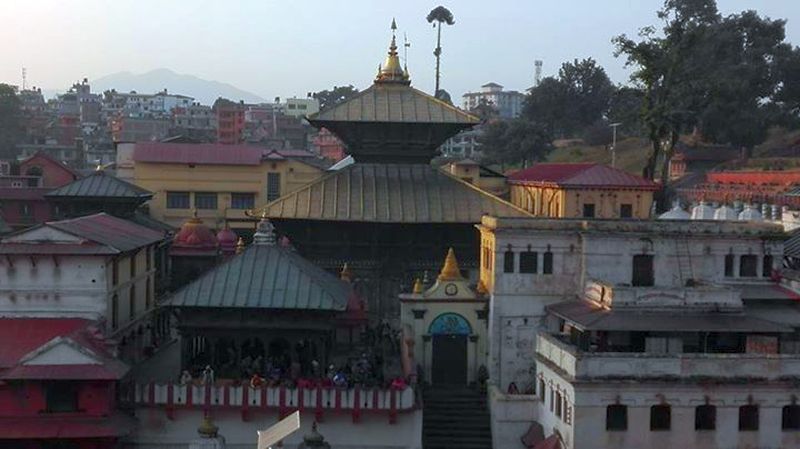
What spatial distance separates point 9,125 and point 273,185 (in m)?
57.6

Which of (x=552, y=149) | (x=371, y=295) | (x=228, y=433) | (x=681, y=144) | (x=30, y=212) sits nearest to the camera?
(x=228, y=433)

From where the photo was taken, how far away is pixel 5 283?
31344 mm

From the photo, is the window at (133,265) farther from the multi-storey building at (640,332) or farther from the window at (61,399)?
the multi-storey building at (640,332)

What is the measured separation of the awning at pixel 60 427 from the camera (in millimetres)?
27906

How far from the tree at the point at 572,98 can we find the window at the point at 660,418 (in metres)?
80.2

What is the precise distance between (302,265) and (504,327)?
6.47m

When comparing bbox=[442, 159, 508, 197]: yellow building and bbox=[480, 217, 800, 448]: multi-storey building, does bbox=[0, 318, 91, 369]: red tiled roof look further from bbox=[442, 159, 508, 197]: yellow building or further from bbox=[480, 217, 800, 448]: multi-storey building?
bbox=[442, 159, 508, 197]: yellow building

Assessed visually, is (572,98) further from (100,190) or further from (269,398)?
(269,398)

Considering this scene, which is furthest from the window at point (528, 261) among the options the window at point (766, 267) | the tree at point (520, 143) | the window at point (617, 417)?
the tree at point (520, 143)

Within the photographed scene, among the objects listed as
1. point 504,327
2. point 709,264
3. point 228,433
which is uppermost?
point 709,264

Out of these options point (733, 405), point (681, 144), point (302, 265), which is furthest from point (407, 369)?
point (681, 144)

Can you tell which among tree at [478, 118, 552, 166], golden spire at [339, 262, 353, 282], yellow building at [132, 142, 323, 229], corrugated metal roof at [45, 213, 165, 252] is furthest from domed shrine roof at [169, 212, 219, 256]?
tree at [478, 118, 552, 166]

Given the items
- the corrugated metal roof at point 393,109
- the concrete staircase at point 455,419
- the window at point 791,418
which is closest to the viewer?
the window at point 791,418

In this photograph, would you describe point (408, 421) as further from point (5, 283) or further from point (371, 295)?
point (5, 283)
